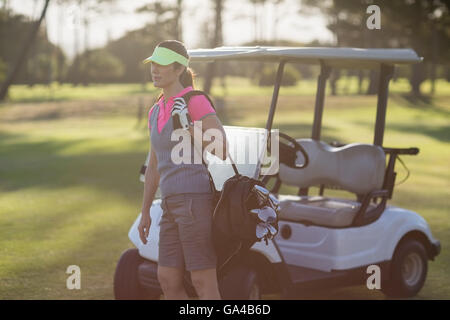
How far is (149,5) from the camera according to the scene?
5550 cm

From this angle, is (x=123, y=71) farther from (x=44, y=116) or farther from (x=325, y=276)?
(x=325, y=276)

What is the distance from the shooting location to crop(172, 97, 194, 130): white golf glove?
3668mm

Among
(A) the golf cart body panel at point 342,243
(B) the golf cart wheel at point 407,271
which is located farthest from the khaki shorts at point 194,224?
(B) the golf cart wheel at point 407,271

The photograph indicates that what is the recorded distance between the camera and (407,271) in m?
5.96

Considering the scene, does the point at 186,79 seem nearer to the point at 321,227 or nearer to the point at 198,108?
the point at 198,108

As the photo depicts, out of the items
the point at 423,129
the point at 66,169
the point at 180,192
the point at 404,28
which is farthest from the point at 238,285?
the point at 404,28

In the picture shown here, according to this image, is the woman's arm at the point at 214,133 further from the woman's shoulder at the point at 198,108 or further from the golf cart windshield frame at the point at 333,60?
the golf cart windshield frame at the point at 333,60

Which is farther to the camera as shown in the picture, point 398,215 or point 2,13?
point 2,13

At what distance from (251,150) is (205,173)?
111 cm

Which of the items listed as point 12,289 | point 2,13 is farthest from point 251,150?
point 2,13

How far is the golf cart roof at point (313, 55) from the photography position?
480 centimetres

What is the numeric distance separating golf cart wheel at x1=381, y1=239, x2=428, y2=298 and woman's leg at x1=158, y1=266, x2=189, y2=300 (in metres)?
2.42

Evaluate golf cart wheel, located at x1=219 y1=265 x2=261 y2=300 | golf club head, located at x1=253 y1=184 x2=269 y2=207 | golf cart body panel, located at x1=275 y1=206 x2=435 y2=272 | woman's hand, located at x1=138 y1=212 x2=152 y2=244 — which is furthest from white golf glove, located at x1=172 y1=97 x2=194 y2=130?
golf cart body panel, located at x1=275 y1=206 x2=435 y2=272

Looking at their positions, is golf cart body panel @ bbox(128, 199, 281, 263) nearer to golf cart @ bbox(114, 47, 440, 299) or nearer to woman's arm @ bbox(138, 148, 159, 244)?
golf cart @ bbox(114, 47, 440, 299)
